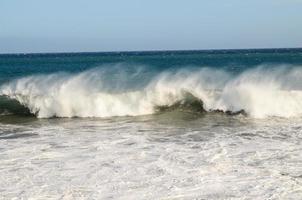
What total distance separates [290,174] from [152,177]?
1761 millimetres

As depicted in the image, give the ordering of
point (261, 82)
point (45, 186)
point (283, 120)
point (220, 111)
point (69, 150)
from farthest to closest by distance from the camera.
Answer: point (261, 82) → point (220, 111) → point (283, 120) → point (69, 150) → point (45, 186)

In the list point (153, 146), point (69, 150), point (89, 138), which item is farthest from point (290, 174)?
point (89, 138)

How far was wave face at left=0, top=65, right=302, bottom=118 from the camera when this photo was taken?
15281 millimetres

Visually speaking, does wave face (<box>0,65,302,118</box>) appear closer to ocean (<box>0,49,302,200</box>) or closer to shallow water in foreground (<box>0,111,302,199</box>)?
ocean (<box>0,49,302,200</box>)

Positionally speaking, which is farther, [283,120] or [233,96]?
[233,96]

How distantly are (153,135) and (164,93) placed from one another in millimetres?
6615

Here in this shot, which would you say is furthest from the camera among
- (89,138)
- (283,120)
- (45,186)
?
(283,120)

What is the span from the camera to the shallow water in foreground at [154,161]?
6.19 meters

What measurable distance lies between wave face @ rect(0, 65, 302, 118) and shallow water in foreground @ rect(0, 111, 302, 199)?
2.56 meters

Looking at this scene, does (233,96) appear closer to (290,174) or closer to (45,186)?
(290,174)

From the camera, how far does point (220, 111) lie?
15.3 meters

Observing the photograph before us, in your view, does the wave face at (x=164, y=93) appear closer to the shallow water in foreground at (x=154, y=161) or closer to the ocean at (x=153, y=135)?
the ocean at (x=153, y=135)

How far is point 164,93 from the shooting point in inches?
677

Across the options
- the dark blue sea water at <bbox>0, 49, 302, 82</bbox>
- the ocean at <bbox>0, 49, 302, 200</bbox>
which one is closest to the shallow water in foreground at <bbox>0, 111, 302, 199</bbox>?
the ocean at <bbox>0, 49, 302, 200</bbox>
